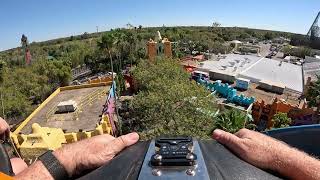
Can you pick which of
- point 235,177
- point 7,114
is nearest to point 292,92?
point 7,114

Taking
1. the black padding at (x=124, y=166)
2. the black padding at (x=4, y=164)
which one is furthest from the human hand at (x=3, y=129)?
the black padding at (x=124, y=166)

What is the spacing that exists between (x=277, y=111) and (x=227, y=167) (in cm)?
2661

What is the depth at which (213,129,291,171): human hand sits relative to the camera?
1735 mm

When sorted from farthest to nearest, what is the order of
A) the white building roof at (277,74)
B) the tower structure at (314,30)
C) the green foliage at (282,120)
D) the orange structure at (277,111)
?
1. the tower structure at (314,30)
2. the white building roof at (277,74)
3. the orange structure at (277,111)
4. the green foliage at (282,120)

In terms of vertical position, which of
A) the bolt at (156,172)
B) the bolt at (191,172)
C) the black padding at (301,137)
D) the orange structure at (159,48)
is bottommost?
the orange structure at (159,48)

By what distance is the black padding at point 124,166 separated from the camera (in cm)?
159

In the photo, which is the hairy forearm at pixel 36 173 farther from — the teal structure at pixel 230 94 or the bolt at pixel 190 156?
the teal structure at pixel 230 94

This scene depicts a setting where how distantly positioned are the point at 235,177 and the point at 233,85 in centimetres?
3525

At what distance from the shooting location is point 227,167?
5.40ft

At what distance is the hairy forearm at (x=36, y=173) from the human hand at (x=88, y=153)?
0.12 m

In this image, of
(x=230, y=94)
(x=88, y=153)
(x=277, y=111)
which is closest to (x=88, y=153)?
(x=88, y=153)

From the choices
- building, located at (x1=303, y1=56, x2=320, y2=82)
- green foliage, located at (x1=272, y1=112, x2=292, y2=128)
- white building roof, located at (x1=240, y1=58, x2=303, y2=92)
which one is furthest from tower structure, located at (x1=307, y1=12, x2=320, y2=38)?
green foliage, located at (x1=272, y1=112, x2=292, y2=128)

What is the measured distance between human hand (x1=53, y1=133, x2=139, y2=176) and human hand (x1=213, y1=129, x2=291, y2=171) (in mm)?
598

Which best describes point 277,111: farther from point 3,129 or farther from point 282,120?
point 3,129
